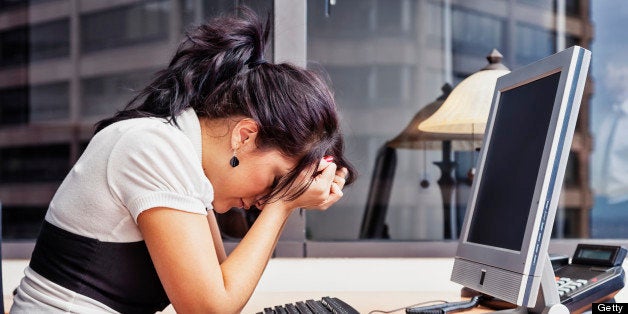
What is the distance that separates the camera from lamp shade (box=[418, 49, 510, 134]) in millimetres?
1696

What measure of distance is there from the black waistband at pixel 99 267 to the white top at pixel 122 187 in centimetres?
1

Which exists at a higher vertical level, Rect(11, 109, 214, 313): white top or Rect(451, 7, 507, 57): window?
Rect(451, 7, 507, 57): window

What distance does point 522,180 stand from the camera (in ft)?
3.06

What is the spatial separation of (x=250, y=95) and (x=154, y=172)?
22cm

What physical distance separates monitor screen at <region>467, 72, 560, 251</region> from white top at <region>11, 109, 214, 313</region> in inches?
19.2

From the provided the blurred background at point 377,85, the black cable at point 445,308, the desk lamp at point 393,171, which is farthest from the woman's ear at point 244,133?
the desk lamp at point 393,171

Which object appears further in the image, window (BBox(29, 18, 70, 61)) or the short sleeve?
window (BBox(29, 18, 70, 61))

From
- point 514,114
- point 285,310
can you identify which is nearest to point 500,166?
point 514,114

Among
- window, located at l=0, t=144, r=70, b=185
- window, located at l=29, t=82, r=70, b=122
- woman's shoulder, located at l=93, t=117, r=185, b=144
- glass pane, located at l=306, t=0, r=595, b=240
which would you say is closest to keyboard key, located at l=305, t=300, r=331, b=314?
woman's shoulder, located at l=93, t=117, r=185, b=144

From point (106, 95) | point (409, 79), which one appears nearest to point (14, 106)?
point (106, 95)

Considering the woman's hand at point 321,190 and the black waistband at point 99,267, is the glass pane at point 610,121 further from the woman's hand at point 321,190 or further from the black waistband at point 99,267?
the black waistband at point 99,267

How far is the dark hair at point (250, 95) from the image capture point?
0.98 meters

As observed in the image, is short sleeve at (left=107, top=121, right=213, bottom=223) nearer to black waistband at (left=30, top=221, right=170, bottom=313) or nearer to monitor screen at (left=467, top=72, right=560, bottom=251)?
black waistband at (left=30, top=221, right=170, bottom=313)

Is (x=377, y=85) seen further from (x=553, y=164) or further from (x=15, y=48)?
(x=15, y=48)
